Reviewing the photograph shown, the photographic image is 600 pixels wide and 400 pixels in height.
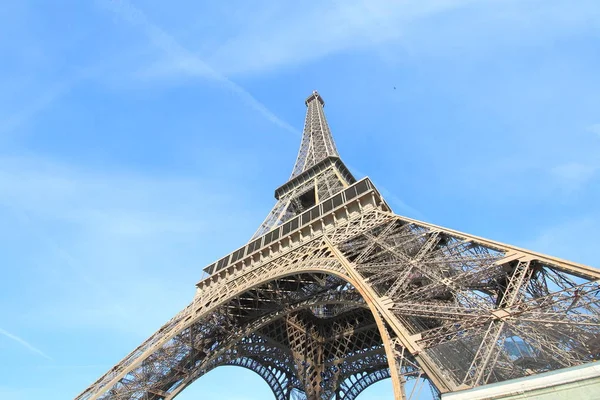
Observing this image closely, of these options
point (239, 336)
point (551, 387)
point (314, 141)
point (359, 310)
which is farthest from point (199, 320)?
point (314, 141)

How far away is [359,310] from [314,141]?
19567 millimetres

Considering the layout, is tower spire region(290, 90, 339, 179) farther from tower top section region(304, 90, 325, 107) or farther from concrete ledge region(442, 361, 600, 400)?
concrete ledge region(442, 361, 600, 400)

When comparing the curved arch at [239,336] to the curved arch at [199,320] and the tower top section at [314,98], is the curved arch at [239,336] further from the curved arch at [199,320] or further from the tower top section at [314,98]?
the tower top section at [314,98]

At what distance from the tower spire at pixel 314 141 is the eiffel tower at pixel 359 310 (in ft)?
1.15

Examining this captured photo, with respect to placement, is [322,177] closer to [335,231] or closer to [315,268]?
[335,231]

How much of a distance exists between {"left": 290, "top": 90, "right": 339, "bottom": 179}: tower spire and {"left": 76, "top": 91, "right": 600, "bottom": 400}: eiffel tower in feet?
1.15

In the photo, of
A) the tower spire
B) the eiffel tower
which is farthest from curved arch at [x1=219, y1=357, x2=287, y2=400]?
the tower spire

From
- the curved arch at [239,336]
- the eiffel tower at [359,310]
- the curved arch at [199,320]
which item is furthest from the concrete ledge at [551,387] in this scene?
the curved arch at [239,336]

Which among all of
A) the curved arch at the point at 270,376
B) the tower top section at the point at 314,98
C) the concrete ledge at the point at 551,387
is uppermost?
the tower top section at the point at 314,98

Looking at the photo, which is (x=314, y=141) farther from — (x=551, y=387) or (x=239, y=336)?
(x=551, y=387)

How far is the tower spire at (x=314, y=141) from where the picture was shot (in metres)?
37.3

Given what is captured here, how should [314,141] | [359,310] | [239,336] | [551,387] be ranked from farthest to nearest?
[314,141], [359,310], [239,336], [551,387]

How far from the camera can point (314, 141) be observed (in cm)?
4094

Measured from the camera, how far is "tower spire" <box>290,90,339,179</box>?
1470 inches
